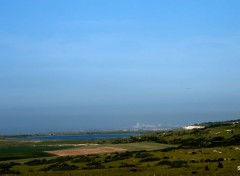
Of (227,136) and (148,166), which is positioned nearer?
(148,166)

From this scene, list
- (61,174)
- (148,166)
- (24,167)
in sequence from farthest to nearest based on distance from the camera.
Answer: (24,167) → (148,166) → (61,174)

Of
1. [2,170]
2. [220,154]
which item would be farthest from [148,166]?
[2,170]

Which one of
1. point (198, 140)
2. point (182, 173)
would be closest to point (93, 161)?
point (182, 173)

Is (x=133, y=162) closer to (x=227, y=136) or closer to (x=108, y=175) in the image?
(x=108, y=175)

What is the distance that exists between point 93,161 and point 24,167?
16138mm

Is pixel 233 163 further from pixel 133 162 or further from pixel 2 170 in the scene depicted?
pixel 2 170

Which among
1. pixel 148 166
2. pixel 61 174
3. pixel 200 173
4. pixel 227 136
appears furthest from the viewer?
pixel 227 136

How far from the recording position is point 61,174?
81.9 metres

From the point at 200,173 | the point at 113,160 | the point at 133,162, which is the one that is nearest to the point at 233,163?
the point at 200,173

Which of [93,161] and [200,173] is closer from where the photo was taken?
[200,173]

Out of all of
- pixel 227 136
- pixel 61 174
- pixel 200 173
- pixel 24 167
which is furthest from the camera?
pixel 227 136

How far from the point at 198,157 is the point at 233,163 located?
621 inches

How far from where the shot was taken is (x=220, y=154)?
4117 inches

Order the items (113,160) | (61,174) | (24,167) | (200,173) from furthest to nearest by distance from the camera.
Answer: (113,160) → (24,167) → (61,174) → (200,173)
